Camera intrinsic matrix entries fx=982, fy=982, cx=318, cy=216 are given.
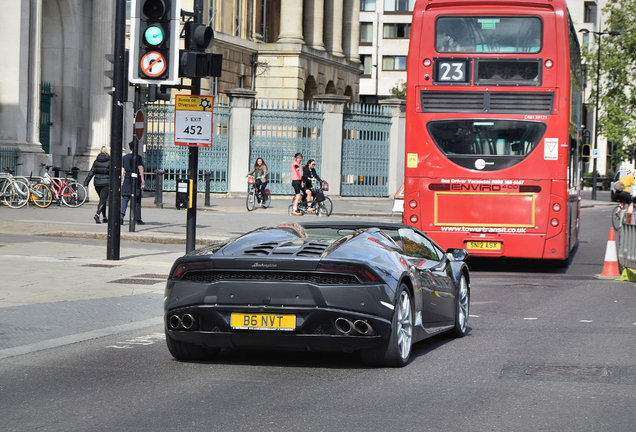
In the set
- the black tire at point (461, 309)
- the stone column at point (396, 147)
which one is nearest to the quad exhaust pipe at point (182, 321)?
the black tire at point (461, 309)

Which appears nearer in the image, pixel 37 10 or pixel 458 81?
pixel 458 81

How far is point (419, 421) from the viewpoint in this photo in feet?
18.5

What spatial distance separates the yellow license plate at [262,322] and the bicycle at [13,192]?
70.6 ft

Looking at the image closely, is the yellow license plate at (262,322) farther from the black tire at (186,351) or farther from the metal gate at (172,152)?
the metal gate at (172,152)

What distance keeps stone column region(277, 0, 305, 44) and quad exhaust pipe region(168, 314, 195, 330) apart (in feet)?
138

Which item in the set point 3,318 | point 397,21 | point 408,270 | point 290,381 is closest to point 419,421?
point 290,381

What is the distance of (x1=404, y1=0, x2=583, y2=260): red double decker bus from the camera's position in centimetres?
1530

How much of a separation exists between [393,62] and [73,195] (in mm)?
67328

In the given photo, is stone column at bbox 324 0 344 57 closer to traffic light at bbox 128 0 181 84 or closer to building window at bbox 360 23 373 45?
building window at bbox 360 23 373 45

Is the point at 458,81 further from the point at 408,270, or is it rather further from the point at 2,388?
the point at 2,388

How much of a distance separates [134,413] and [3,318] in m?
4.11

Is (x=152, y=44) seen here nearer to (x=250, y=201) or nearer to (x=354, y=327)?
(x=354, y=327)

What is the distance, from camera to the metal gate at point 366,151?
123 ft

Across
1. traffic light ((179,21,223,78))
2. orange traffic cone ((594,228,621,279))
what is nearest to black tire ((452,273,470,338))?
traffic light ((179,21,223,78))
